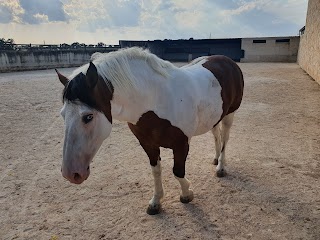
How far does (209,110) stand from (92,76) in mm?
1326

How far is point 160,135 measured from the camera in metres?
2.19

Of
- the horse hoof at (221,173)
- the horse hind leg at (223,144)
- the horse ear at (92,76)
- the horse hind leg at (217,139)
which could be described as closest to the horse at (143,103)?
the horse ear at (92,76)

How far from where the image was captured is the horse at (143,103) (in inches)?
63.0

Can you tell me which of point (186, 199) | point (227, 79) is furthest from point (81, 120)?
point (227, 79)

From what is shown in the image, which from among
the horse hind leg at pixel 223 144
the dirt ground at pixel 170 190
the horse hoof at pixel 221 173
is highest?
the horse hind leg at pixel 223 144

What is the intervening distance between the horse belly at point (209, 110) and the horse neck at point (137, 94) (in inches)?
21.1

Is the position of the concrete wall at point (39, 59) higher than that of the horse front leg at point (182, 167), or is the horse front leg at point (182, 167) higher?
the concrete wall at point (39, 59)

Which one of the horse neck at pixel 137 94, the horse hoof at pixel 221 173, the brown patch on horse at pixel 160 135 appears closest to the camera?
the horse neck at pixel 137 94

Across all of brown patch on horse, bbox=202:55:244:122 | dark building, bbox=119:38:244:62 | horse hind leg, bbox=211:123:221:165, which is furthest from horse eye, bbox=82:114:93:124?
dark building, bbox=119:38:244:62

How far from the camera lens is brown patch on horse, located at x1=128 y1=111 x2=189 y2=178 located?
2.10 meters

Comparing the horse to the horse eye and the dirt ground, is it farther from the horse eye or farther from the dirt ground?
the dirt ground

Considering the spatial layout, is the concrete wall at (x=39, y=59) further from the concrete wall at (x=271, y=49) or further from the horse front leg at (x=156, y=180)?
the horse front leg at (x=156, y=180)

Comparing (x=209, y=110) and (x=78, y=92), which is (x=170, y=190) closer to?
(x=209, y=110)

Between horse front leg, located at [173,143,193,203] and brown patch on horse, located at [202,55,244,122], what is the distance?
755 millimetres
